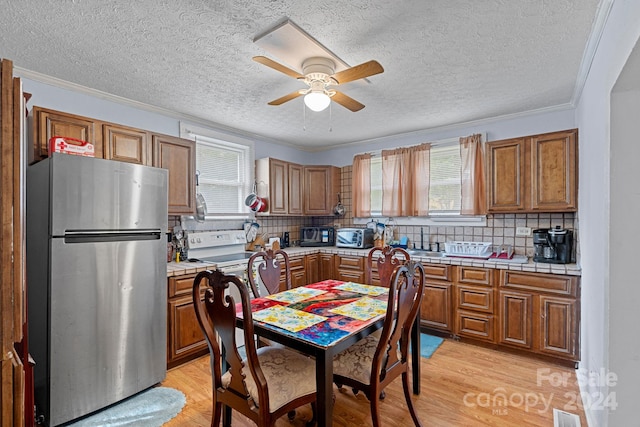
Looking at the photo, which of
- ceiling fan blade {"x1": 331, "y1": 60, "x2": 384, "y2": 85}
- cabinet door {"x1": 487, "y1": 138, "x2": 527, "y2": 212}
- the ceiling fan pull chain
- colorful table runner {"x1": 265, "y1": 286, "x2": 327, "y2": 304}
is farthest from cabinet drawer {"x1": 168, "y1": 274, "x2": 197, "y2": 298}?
cabinet door {"x1": 487, "y1": 138, "x2": 527, "y2": 212}

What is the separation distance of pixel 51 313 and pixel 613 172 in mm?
3142

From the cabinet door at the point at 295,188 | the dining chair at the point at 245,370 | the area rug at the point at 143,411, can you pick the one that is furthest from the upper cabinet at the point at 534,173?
the area rug at the point at 143,411

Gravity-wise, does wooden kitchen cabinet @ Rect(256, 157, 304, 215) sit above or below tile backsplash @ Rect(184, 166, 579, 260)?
above

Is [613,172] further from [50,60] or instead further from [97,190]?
[50,60]

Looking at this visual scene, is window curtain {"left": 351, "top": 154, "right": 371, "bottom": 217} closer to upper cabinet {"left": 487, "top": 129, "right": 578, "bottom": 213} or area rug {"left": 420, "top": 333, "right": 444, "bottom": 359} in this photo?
upper cabinet {"left": 487, "top": 129, "right": 578, "bottom": 213}

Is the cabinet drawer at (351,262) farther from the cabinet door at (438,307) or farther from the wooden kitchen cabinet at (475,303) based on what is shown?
the wooden kitchen cabinet at (475,303)

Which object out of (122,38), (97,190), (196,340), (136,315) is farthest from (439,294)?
(122,38)

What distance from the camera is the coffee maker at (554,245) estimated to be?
2.89 metres

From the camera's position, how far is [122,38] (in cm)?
194

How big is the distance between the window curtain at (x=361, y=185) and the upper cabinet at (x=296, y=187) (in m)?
0.35

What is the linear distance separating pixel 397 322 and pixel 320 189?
3242 mm

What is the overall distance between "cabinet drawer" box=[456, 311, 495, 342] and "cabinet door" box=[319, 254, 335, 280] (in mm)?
1654

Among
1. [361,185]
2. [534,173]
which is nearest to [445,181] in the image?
[534,173]

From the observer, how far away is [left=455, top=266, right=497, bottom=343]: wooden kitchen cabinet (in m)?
3.11
